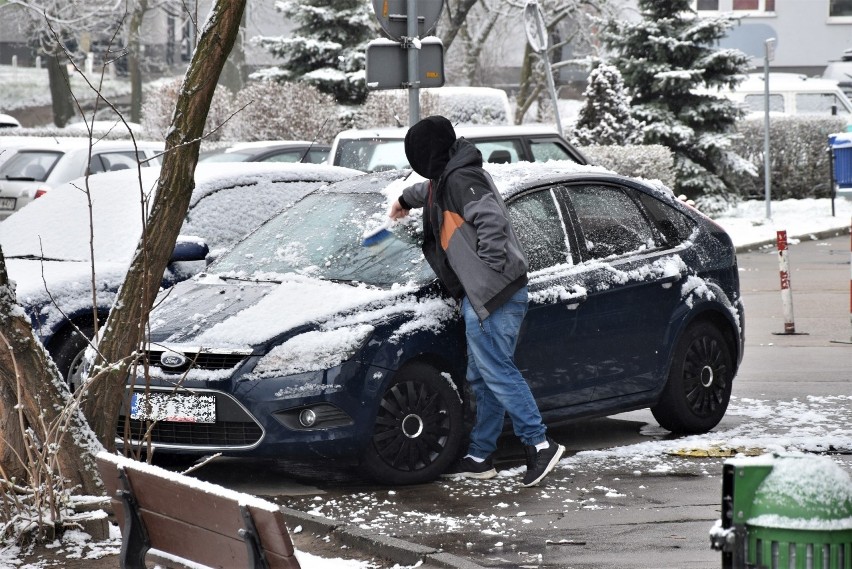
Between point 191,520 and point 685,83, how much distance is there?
22.2 m

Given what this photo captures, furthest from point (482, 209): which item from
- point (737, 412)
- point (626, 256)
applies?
point (737, 412)

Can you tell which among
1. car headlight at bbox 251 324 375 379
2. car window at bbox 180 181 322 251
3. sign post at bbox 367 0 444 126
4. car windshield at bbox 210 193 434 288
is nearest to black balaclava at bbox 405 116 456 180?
car windshield at bbox 210 193 434 288

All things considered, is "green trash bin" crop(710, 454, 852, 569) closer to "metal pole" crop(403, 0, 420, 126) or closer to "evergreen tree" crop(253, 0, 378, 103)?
"metal pole" crop(403, 0, 420, 126)

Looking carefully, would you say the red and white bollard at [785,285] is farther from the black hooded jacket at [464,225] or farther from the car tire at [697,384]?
the black hooded jacket at [464,225]

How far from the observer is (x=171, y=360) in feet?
23.6

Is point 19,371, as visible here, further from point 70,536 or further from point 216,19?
point 216,19

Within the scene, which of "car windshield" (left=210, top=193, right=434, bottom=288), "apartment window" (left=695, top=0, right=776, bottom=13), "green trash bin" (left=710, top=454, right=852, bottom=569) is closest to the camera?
"green trash bin" (left=710, top=454, right=852, bottom=569)

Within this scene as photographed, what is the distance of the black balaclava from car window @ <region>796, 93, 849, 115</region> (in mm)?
22258

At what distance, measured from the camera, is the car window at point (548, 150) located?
A: 15.7 metres

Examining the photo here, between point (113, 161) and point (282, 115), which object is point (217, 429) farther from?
point (282, 115)

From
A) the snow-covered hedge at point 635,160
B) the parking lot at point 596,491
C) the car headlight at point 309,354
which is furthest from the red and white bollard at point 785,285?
the snow-covered hedge at point 635,160

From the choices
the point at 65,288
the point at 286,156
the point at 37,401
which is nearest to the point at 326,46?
the point at 286,156

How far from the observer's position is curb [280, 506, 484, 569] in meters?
5.79

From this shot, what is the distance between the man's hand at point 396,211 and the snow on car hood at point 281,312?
49 centimetres
